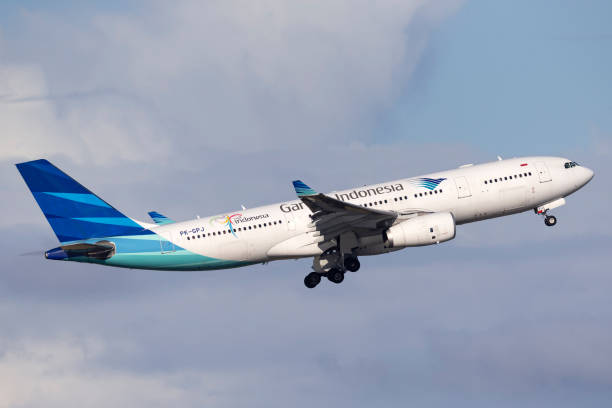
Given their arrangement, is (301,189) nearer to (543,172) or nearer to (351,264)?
(351,264)

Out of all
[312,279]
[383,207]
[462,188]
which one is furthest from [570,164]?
[312,279]

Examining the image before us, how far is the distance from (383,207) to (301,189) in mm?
6926

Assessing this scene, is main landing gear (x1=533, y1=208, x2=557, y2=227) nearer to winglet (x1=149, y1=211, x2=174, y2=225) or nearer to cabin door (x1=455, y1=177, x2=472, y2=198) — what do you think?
cabin door (x1=455, y1=177, x2=472, y2=198)

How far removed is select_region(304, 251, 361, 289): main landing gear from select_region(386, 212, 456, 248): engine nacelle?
10.2 feet

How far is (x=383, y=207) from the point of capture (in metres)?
53.0

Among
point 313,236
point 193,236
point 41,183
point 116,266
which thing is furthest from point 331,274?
point 41,183

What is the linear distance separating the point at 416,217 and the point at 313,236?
606 cm

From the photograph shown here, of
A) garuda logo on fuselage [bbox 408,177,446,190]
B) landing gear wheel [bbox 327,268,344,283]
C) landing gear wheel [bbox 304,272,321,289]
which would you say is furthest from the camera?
landing gear wheel [bbox 304,272,321,289]

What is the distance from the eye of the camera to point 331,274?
181ft

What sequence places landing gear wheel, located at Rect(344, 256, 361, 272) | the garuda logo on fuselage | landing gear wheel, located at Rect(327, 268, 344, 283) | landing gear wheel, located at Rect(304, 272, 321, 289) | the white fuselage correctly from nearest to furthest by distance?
1. the white fuselage
2. the garuda logo on fuselage
3. landing gear wheel, located at Rect(344, 256, 361, 272)
4. landing gear wheel, located at Rect(327, 268, 344, 283)
5. landing gear wheel, located at Rect(304, 272, 321, 289)

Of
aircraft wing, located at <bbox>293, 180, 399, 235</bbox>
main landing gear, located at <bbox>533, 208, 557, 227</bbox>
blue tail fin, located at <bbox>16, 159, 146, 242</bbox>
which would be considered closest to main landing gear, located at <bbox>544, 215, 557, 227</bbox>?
main landing gear, located at <bbox>533, 208, 557, 227</bbox>

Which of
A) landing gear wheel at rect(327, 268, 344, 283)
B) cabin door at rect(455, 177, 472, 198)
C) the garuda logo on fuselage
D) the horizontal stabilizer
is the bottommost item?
landing gear wheel at rect(327, 268, 344, 283)

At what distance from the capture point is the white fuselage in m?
52.4

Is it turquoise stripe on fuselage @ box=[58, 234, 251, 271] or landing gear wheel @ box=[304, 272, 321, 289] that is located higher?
turquoise stripe on fuselage @ box=[58, 234, 251, 271]
